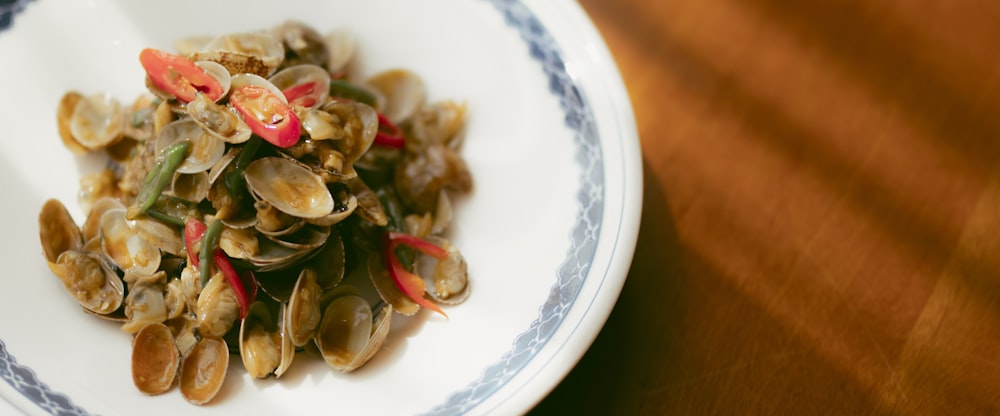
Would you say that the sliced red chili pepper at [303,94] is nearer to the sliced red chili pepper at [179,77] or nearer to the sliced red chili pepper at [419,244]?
the sliced red chili pepper at [179,77]

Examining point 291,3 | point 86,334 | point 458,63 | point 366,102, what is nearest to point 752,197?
point 458,63

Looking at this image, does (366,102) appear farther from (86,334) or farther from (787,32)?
(787,32)

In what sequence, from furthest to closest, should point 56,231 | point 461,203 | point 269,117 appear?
point 461,203
point 56,231
point 269,117

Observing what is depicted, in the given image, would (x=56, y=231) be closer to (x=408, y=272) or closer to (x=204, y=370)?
(x=204, y=370)

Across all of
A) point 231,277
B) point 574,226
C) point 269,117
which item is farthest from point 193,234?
point 574,226

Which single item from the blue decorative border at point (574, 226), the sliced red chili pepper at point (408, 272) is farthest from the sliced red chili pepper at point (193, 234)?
the blue decorative border at point (574, 226)
